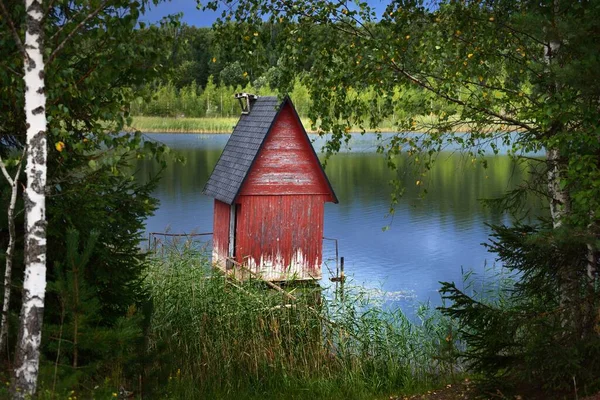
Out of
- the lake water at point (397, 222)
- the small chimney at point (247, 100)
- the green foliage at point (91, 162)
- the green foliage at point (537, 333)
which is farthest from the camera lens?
the lake water at point (397, 222)

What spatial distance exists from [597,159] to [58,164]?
5.22 meters

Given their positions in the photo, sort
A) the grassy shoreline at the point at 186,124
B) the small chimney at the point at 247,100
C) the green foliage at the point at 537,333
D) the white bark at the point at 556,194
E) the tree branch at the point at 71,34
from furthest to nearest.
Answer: the grassy shoreline at the point at 186,124
the small chimney at the point at 247,100
the white bark at the point at 556,194
the green foliage at the point at 537,333
the tree branch at the point at 71,34

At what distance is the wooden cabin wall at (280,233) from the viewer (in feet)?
61.1

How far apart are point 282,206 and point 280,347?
25.1 feet

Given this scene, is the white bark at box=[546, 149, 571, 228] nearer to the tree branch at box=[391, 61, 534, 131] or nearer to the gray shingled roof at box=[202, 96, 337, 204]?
the tree branch at box=[391, 61, 534, 131]

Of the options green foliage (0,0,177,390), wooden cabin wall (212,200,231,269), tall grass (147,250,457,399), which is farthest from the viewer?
wooden cabin wall (212,200,231,269)

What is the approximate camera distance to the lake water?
975 inches

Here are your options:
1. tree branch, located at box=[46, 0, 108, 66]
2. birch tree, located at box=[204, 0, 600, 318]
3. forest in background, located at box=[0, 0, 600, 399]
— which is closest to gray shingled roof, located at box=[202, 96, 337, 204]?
forest in background, located at box=[0, 0, 600, 399]

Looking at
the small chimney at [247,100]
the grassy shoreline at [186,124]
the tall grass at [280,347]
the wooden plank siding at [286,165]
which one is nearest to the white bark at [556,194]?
the tall grass at [280,347]

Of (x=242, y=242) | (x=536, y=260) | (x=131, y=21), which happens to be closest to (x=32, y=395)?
(x=131, y=21)

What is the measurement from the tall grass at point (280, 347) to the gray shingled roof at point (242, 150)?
605cm

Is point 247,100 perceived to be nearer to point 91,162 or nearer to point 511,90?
point 511,90

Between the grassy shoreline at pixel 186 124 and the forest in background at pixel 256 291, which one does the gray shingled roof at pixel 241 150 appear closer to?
the forest in background at pixel 256 291

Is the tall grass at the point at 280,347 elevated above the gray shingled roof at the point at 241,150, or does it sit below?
below
